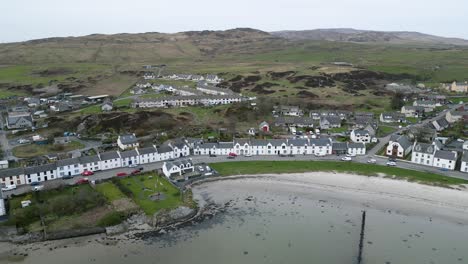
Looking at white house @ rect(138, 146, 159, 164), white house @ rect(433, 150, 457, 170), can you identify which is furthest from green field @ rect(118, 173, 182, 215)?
white house @ rect(433, 150, 457, 170)

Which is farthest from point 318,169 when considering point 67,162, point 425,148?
point 67,162

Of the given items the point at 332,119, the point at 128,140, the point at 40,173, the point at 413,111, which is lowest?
the point at 40,173

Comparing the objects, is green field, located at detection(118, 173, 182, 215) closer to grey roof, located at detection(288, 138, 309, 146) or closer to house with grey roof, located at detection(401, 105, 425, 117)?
grey roof, located at detection(288, 138, 309, 146)

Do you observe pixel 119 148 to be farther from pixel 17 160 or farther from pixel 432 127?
pixel 432 127

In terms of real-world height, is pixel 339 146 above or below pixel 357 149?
above

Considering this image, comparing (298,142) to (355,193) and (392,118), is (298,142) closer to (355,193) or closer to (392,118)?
(355,193)

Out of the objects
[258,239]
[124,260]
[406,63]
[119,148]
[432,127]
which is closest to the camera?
[124,260]

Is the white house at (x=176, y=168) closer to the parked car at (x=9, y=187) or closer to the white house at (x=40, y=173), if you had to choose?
the white house at (x=40, y=173)

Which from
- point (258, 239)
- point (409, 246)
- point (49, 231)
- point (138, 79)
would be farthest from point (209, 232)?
point (138, 79)
